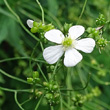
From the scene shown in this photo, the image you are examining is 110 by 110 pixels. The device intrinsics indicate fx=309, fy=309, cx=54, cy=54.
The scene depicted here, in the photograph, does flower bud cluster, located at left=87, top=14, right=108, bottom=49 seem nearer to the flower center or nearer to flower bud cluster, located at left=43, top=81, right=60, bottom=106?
the flower center

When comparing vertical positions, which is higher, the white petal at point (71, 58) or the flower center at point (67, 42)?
the flower center at point (67, 42)

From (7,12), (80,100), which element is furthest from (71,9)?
(80,100)

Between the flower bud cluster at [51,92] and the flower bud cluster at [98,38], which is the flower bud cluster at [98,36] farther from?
the flower bud cluster at [51,92]

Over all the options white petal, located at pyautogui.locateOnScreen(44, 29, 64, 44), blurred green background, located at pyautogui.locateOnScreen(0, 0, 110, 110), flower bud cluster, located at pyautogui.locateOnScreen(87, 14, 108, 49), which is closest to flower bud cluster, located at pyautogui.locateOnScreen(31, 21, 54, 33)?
white petal, located at pyautogui.locateOnScreen(44, 29, 64, 44)

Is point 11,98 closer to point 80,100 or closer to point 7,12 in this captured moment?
point 7,12

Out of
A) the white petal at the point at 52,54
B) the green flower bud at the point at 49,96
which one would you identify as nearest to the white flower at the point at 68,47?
the white petal at the point at 52,54

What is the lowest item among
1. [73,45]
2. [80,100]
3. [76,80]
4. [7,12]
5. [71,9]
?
[80,100]

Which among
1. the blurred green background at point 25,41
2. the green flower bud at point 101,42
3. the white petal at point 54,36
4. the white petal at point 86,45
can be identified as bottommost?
the white petal at point 86,45
